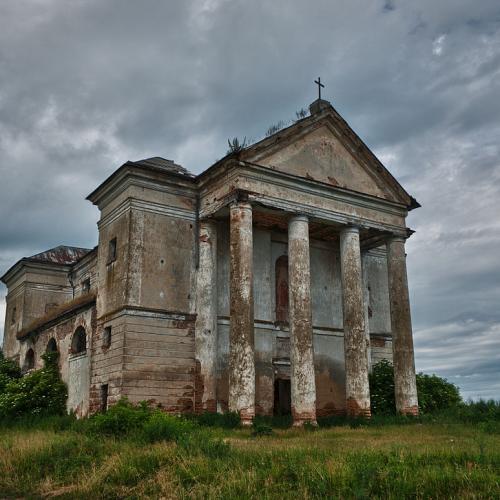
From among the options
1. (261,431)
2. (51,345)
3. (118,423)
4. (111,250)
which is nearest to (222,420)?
(261,431)

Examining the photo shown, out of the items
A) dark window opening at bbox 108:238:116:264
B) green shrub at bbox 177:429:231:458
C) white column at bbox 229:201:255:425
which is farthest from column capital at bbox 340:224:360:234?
green shrub at bbox 177:429:231:458

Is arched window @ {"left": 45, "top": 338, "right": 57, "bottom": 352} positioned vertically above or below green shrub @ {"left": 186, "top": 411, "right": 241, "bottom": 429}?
above

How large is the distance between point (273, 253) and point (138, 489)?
1464cm

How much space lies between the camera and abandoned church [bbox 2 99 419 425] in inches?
737

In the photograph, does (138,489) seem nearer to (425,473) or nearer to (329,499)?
(329,499)

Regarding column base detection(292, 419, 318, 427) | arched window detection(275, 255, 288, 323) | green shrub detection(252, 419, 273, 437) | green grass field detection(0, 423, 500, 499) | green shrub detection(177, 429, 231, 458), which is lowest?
green grass field detection(0, 423, 500, 499)

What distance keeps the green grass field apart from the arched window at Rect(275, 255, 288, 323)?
393 inches

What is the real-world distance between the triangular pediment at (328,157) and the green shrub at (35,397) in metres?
11.6

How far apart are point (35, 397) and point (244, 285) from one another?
10007mm

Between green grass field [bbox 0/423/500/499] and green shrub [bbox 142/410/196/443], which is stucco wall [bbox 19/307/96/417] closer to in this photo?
green grass field [bbox 0/423/500/499]

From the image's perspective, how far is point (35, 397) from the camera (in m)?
22.4

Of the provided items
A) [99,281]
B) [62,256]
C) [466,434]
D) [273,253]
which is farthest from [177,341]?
[62,256]

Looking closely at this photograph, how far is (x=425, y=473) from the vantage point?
834 cm

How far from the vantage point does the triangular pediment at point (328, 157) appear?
20153 mm
